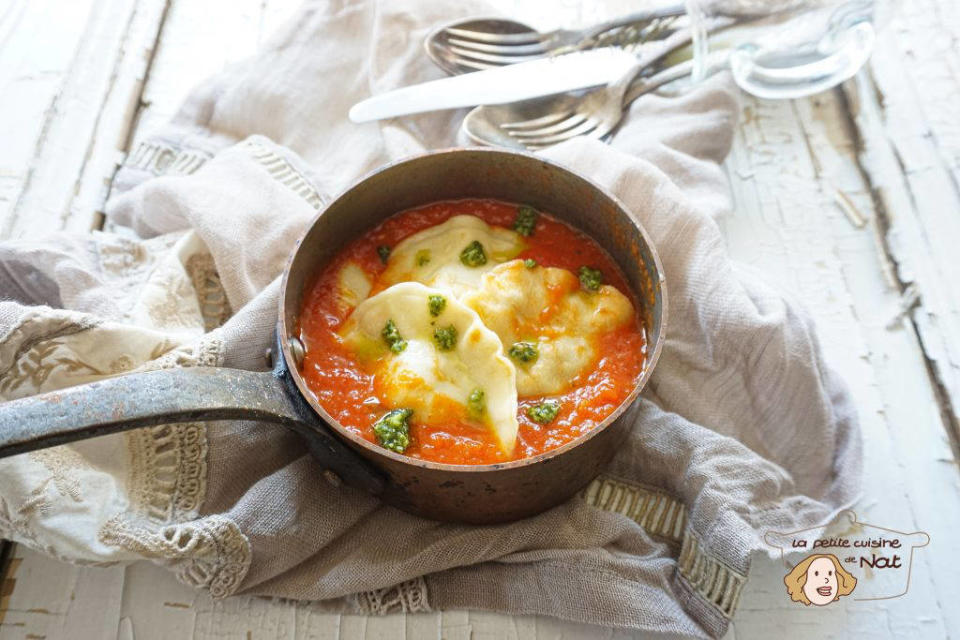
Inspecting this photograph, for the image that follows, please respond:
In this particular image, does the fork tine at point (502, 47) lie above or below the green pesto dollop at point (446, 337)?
above

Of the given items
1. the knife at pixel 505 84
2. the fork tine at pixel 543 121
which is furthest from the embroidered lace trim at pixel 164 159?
the fork tine at pixel 543 121

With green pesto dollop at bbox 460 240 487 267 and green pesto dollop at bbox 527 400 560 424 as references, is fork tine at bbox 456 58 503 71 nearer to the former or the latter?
green pesto dollop at bbox 460 240 487 267

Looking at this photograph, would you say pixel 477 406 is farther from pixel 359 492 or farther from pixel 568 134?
pixel 568 134

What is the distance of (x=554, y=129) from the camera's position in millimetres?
2445

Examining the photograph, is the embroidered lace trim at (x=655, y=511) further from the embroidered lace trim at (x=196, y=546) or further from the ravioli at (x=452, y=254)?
the embroidered lace trim at (x=196, y=546)

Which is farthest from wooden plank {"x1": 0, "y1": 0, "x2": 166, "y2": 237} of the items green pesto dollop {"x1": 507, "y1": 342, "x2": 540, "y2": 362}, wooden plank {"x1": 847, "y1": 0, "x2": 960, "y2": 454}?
wooden plank {"x1": 847, "y1": 0, "x2": 960, "y2": 454}

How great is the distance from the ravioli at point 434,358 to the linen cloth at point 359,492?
24 cm

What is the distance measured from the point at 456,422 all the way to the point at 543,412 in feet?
0.62

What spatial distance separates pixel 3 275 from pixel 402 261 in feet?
3.14

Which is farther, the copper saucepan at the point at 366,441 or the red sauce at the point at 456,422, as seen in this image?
the red sauce at the point at 456,422

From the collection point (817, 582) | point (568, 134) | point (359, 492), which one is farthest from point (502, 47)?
point (817, 582)

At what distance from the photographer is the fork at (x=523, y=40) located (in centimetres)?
249

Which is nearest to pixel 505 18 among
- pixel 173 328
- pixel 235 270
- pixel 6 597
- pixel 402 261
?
pixel 402 261

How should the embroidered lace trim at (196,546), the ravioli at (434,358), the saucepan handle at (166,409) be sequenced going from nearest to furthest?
the saucepan handle at (166,409) → the embroidered lace trim at (196,546) → the ravioli at (434,358)
